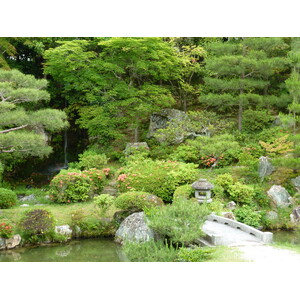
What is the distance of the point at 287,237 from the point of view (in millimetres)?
10711

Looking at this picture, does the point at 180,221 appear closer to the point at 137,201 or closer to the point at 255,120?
the point at 137,201

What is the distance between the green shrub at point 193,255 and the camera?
25.3ft

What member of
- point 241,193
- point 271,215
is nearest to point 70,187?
point 241,193

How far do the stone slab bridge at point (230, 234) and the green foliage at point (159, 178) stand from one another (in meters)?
2.20

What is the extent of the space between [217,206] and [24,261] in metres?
5.72

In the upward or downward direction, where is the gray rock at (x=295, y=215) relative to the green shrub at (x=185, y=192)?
downward

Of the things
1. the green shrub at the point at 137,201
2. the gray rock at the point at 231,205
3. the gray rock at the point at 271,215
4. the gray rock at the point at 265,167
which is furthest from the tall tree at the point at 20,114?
the gray rock at the point at 271,215

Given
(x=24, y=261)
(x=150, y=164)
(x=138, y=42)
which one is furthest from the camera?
(x=138, y=42)

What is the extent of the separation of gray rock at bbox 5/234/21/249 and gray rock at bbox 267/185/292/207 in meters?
8.09

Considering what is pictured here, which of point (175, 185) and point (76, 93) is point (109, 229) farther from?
point (76, 93)

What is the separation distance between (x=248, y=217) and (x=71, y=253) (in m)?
5.35

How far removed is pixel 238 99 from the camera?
1584 cm

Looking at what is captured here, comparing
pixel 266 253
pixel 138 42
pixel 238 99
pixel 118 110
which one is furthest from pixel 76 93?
pixel 266 253

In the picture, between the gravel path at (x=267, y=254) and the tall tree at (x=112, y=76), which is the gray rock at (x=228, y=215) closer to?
the gravel path at (x=267, y=254)
